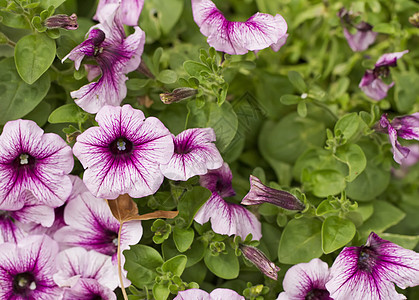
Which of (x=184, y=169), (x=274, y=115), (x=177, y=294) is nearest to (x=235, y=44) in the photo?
(x=184, y=169)

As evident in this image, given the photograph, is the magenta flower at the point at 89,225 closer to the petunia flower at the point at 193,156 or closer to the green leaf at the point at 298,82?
the petunia flower at the point at 193,156

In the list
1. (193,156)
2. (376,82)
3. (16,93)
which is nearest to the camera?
(193,156)

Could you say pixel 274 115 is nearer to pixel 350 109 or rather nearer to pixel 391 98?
pixel 350 109

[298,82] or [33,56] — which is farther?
[298,82]

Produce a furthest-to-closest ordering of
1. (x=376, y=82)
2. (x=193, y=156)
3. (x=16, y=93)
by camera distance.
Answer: (x=376, y=82) < (x=16, y=93) < (x=193, y=156)

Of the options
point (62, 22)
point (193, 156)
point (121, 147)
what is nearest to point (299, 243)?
point (193, 156)

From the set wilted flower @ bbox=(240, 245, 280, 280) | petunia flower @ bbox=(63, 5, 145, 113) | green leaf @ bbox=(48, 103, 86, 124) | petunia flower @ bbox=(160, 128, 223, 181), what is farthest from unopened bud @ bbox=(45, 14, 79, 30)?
wilted flower @ bbox=(240, 245, 280, 280)

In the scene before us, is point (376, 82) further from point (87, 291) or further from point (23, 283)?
point (23, 283)
